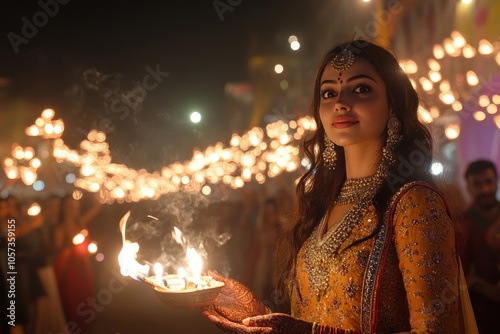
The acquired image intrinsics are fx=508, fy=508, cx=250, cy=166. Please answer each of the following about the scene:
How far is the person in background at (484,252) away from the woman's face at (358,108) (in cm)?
283

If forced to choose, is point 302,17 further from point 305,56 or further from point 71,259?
point 71,259

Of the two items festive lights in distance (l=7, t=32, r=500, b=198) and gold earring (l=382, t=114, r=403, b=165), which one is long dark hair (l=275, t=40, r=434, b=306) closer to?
gold earring (l=382, t=114, r=403, b=165)

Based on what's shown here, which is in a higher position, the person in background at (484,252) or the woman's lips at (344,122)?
the woman's lips at (344,122)

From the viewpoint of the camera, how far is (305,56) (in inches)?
925

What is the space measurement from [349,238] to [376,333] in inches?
15.8

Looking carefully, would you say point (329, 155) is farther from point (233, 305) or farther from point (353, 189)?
point (233, 305)

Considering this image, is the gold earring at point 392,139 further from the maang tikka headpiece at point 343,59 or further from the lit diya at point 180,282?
the lit diya at point 180,282

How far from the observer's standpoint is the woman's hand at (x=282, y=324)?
1.87 m

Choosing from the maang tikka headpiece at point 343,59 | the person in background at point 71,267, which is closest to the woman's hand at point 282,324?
the maang tikka headpiece at point 343,59

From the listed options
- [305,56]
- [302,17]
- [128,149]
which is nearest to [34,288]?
[128,149]

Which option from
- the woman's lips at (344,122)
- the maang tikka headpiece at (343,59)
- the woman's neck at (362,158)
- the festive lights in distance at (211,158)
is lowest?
the woman's neck at (362,158)

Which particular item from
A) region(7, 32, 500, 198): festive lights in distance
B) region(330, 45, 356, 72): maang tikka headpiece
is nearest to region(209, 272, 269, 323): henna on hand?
region(330, 45, 356, 72): maang tikka headpiece

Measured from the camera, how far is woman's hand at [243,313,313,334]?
187 cm

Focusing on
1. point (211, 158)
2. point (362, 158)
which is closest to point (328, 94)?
point (362, 158)
